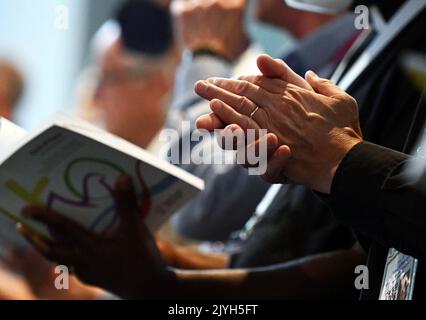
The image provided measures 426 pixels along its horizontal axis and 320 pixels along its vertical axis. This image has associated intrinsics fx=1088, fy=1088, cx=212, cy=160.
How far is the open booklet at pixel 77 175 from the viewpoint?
4.89 ft

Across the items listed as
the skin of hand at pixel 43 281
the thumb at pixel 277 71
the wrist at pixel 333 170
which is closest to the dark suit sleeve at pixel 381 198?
the wrist at pixel 333 170

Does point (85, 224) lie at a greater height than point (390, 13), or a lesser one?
lesser

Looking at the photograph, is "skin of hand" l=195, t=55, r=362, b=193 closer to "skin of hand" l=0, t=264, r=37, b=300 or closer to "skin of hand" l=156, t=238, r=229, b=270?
"skin of hand" l=156, t=238, r=229, b=270

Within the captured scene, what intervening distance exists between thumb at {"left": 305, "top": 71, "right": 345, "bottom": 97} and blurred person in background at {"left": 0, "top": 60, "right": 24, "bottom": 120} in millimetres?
2249

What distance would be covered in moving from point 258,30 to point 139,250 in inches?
43.7

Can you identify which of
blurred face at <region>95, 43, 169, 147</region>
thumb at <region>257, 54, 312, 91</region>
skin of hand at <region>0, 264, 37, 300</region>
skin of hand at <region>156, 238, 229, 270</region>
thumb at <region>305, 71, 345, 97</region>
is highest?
blurred face at <region>95, 43, 169, 147</region>

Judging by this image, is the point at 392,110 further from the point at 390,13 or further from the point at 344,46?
the point at 344,46

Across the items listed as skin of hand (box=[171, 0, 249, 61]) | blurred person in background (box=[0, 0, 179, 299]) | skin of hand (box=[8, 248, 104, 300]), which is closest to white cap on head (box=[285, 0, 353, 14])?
skin of hand (box=[8, 248, 104, 300])

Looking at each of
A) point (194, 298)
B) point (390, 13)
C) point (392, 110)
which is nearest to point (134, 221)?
point (194, 298)

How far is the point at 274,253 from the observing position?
1.89 m

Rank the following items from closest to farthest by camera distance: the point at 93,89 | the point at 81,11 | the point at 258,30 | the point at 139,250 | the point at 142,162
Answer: the point at 142,162 → the point at 139,250 → the point at 258,30 → the point at 93,89 → the point at 81,11

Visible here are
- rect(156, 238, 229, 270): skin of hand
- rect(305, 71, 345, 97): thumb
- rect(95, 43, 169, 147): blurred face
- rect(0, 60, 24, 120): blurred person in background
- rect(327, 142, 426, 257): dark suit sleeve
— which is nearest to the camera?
rect(327, 142, 426, 257): dark suit sleeve

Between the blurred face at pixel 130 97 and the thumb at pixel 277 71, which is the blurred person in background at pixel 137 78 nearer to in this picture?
the blurred face at pixel 130 97

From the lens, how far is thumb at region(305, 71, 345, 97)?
132 centimetres
